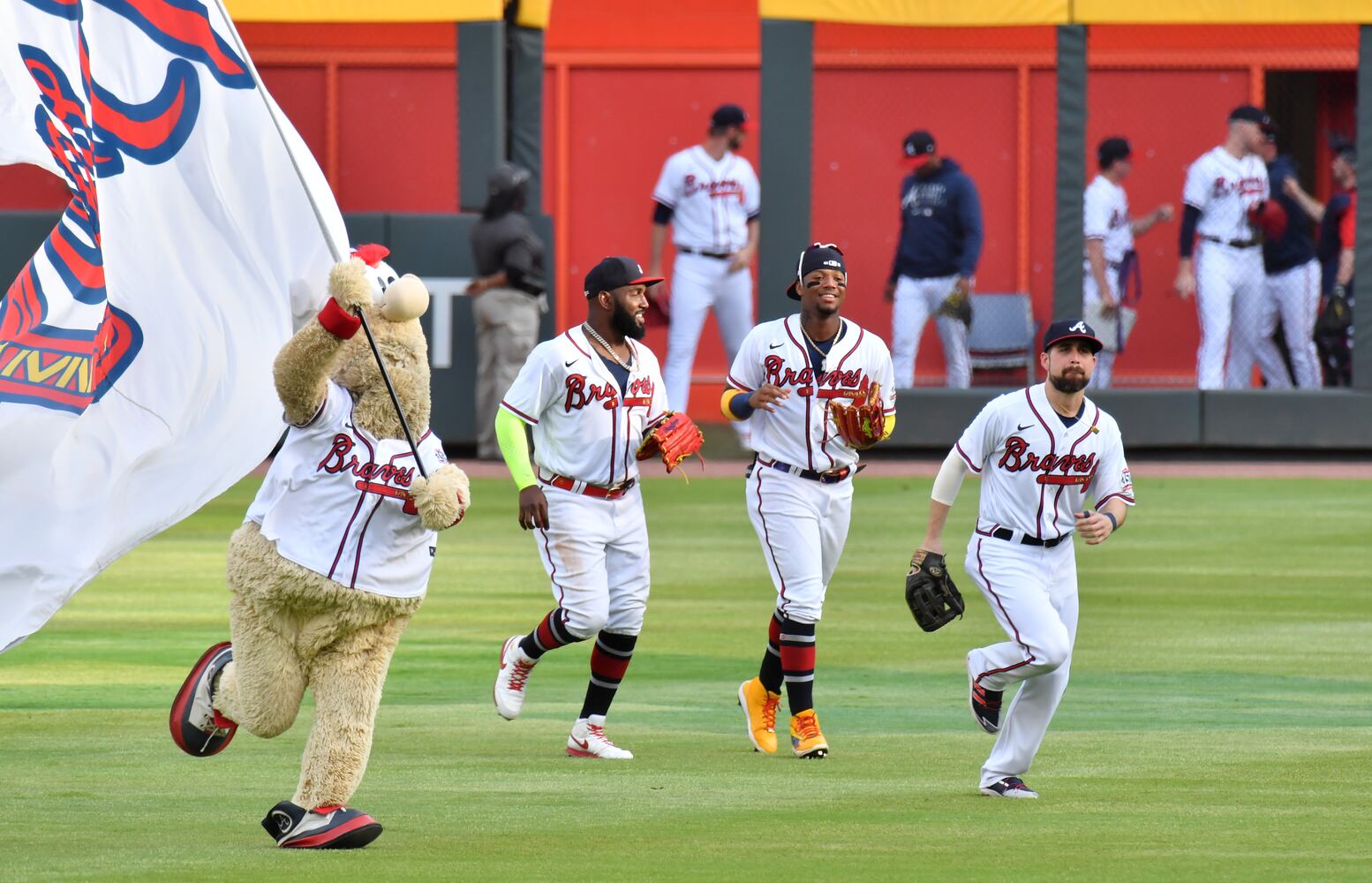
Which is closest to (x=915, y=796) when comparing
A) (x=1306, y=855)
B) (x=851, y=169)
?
(x=1306, y=855)

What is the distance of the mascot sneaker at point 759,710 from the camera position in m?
8.73

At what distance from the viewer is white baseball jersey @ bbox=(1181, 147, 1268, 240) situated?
18.4 metres

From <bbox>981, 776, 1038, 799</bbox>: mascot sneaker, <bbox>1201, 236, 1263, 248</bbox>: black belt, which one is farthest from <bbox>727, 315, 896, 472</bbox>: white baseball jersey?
<bbox>1201, 236, 1263, 248</bbox>: black belt

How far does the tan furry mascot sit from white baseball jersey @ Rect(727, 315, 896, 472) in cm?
235

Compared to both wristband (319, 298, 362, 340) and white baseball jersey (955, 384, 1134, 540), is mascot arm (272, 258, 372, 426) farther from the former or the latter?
white baseball jersey (955, 384, 1134, 540)

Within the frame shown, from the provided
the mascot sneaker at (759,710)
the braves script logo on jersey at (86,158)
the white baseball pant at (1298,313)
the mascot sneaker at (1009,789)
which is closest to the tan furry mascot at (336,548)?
the braves script logo on jersey at (86,158)

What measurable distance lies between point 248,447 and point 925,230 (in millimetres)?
11709

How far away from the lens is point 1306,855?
638 centimetres

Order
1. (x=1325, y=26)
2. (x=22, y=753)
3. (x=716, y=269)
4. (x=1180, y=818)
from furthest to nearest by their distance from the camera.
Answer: (x=1325, y=26), (x=716, y=269), (x=22, y=753), (x=1180, y=818)

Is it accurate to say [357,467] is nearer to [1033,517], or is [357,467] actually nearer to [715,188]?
[1033,517]

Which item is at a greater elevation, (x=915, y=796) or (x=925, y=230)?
(x=925, y=230)

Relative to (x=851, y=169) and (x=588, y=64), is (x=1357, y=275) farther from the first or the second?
(x=588, y=64)

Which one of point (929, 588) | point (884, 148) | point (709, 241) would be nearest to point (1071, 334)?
point (929, 588)

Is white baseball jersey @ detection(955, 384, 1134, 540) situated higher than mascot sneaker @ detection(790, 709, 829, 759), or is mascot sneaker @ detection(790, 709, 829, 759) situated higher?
white baseball jersey @ detection(955, 384, 1134, 540)
